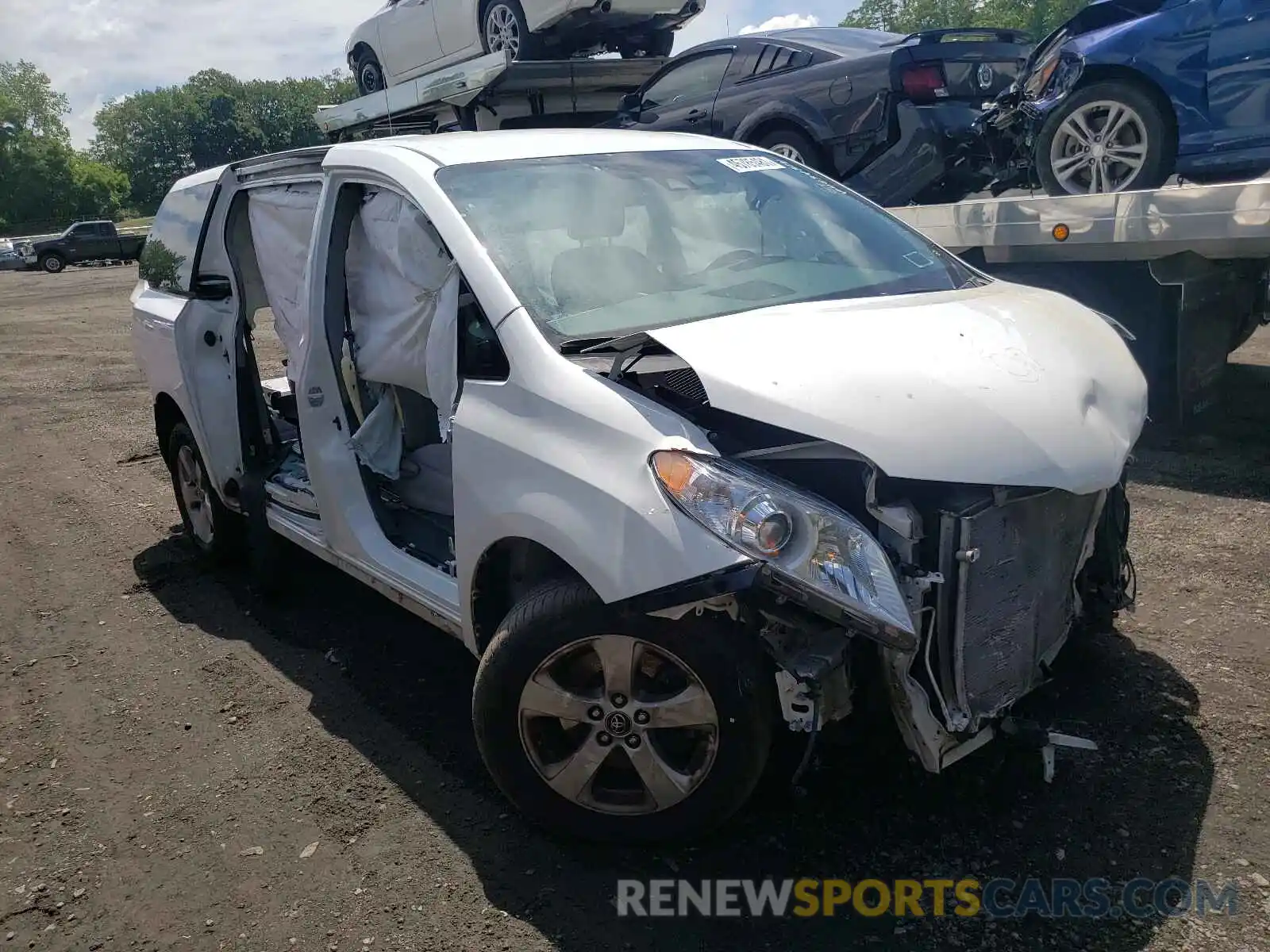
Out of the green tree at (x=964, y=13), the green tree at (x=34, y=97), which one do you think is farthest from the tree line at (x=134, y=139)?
the green tree at (x=964, y=13)

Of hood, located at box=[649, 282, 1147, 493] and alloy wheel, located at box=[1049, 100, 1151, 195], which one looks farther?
alloy wheel, located at box=[1049, 100, 1151, 195]

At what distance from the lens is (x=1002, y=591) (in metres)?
2.54

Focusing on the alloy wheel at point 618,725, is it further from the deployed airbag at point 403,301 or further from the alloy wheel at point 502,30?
the alloy wheel at point 502,30

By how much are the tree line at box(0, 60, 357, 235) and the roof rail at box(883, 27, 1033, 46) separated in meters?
66.0

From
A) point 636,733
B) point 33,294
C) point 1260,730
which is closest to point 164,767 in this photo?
point 636,733

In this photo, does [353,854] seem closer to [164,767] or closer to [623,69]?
[164,767]

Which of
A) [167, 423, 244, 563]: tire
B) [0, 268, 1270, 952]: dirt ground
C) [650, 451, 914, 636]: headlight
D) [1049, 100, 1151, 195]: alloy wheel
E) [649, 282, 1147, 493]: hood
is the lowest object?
[0, 268, 1270, 952]: dirt ground

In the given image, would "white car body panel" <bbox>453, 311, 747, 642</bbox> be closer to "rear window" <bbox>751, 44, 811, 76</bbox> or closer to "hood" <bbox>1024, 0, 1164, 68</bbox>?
"hood" <bbox>1024, 0, 1164, 68</bbox>

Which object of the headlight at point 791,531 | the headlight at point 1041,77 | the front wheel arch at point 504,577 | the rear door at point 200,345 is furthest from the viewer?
the headlight at point 1041,77

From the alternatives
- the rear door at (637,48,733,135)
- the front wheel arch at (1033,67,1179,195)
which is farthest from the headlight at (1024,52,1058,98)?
the rear door at (637,48,733,135)

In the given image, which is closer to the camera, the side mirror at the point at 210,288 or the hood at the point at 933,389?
the hood at the point at 933,389

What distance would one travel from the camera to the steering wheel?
325 cm

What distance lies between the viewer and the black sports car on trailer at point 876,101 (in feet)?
22.2

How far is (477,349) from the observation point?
296 centimetres
